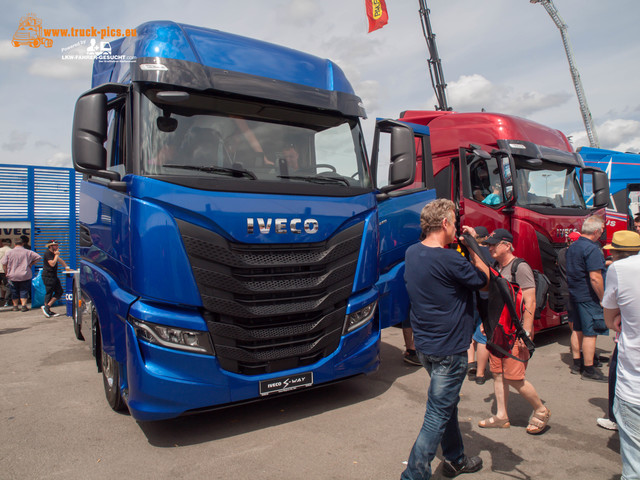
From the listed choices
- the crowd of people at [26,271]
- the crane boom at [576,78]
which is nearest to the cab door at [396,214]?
the crowd of people at [26,271]

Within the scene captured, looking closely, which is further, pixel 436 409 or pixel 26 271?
pixel 26 271

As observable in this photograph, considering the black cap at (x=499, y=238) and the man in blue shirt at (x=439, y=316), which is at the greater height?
the black cap at (x=499, y=238)

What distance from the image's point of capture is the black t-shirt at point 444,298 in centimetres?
289

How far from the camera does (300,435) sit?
391 centimetres

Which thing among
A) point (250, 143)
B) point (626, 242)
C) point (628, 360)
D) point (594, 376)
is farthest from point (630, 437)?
point (250, 143)

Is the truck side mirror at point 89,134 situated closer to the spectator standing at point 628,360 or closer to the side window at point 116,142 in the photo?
the side window at point 116,142

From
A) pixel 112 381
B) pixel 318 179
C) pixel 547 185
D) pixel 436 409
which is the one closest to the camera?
pixel 436 409

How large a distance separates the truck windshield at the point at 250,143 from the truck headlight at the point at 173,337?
1.13m

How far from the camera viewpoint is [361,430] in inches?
157

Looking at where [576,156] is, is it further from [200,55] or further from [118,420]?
[118,420]

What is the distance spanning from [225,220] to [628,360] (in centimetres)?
272

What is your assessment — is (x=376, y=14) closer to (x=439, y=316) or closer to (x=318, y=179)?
(x=318, y=179)

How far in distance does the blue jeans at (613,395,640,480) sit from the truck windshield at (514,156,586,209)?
4.28 m

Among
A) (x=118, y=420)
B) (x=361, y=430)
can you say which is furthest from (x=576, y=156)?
(x=118, y=420)
